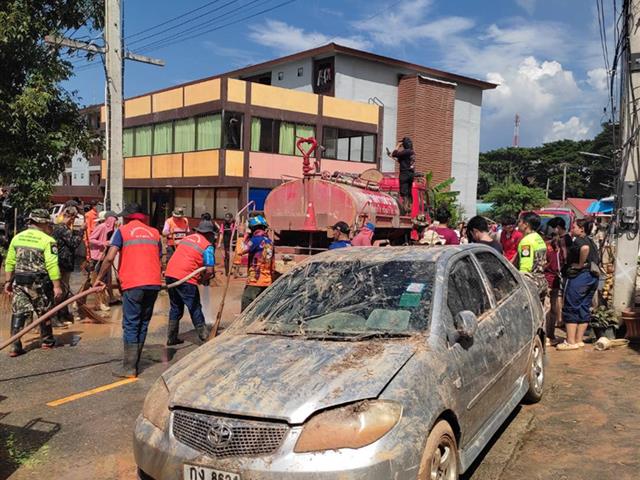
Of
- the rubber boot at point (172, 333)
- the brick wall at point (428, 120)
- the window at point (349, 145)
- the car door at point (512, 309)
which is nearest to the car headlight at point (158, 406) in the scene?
the car door at point (512, 309)

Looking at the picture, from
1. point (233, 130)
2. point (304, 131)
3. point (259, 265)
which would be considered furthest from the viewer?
point (304, 131)

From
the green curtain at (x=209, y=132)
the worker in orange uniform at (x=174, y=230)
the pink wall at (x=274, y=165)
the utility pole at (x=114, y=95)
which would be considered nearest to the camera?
the utility pole at (x=114, y=95)

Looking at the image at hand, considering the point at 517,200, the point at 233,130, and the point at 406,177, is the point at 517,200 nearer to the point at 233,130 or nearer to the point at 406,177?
the point at 233,130

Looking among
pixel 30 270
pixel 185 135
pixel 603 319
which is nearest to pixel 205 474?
pixel 30 270

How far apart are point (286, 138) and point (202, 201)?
4911 millimetres

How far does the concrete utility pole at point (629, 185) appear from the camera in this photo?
7668 millimetres

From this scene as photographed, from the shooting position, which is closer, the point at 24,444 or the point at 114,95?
the point at 24,444

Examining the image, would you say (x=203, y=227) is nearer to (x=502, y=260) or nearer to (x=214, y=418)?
(x=502, y=260)

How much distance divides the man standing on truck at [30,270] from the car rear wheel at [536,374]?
206 inches

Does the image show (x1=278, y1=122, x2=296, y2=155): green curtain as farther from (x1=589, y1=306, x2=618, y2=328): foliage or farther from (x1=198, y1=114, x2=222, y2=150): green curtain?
(x1=589, y1=306, x2=618, y2=328): foliage

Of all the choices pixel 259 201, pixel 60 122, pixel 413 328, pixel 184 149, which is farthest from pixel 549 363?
pixel 184 149

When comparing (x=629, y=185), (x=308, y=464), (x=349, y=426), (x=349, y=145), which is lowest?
(x=308, y=464)

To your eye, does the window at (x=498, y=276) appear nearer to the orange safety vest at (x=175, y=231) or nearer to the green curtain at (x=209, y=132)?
the orange safety vest at (x=175, y=231)

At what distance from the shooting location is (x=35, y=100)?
35.3 ft
